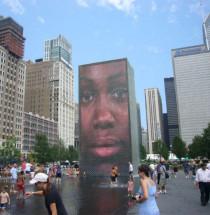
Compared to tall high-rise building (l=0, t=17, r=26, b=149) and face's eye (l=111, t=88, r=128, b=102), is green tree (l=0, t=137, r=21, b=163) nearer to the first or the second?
tall high-rise building (l=0, t=17, r=26, b=149)

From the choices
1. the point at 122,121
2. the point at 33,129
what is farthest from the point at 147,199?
the point at 33,129

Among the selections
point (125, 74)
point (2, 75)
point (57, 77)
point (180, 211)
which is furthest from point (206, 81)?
point (180, 211)

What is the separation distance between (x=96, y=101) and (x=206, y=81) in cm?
17827

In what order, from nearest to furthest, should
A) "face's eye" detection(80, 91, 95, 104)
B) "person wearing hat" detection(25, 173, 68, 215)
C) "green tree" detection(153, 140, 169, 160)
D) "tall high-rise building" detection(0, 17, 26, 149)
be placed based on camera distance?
"person wearing hat" detection(25, 173, 68, 215) < "face's eye" detection(80, 91, 95, 104) < "tall high-rise building" detection(0, 17, 26, 149) < "green tree" detection(153, 140, 169, 160)

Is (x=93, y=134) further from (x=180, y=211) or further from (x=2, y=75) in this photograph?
(x=2, y=75)

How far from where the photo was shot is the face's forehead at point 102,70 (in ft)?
138

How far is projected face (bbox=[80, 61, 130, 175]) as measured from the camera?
3894cm

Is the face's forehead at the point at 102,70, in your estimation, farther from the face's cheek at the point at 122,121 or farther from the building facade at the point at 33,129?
the building facade at the point at 33,129

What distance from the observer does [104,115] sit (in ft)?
132

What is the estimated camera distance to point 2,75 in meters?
101

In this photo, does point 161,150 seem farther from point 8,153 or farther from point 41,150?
point 8,153

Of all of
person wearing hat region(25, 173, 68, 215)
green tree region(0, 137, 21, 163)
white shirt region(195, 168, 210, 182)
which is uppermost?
green tree region(0, 137, 21, 163)

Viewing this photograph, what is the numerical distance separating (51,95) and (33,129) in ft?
108

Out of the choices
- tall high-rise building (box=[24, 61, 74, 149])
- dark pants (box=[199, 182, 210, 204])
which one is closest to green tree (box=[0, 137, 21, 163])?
dark pants (box=[199, 182, 210, 204])
